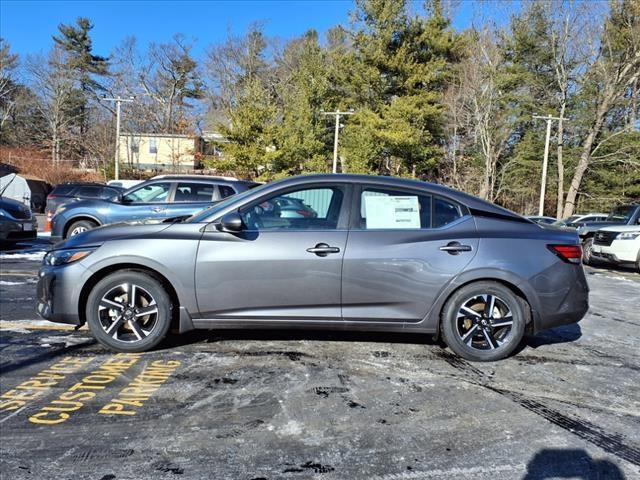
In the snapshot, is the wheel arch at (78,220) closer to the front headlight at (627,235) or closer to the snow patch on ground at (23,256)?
the snow patch on ground at (23,256)

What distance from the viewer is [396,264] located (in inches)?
148

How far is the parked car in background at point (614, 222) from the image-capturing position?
11391 millimetres

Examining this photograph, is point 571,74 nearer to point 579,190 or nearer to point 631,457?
point 579,190

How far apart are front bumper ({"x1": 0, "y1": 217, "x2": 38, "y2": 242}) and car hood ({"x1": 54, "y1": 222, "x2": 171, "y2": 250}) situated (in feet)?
23.4

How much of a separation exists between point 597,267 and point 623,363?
A: 873cm

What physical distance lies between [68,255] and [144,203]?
5363 millimetres

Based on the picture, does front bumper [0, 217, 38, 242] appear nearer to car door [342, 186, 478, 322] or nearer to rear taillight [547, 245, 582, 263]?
car door [342, 186, 478, 322]

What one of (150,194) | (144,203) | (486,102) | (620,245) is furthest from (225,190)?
(486,102)

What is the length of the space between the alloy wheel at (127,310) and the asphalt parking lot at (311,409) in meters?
0.21

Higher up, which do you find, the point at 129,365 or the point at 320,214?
the point at 320,214

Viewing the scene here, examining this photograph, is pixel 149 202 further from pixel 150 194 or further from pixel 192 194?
pixel 192 194

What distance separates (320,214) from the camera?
4000mm

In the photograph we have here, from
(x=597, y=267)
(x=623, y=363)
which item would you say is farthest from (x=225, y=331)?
(x=597, y=267)

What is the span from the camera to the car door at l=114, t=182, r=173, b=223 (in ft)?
29.1
